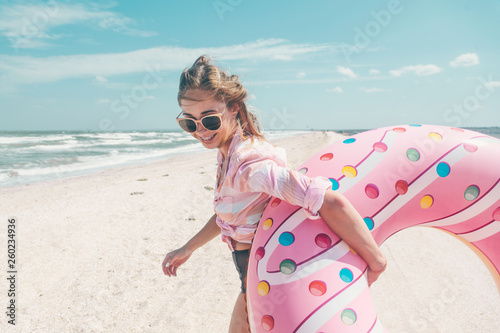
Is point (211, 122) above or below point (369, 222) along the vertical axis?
above

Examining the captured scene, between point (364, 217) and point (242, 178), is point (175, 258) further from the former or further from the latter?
point (364, 217)

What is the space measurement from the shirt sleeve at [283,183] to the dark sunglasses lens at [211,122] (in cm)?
24

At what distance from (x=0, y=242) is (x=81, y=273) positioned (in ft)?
5.15

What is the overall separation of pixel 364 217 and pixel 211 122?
2.54 feet

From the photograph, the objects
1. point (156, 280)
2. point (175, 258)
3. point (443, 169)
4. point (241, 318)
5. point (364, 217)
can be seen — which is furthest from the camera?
point (156, 280)

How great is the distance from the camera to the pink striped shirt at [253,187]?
1353mm

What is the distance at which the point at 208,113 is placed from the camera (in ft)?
5.23

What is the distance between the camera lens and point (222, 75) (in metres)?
1.65

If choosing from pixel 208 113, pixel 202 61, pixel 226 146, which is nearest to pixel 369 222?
pixel 226 146

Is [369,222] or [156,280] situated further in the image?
[156,280]

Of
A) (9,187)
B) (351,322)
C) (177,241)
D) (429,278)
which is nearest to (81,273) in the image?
(177,241)

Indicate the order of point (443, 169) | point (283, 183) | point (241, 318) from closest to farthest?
point (283, 183), point (443, 169), point (241, 318)

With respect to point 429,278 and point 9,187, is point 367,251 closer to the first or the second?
point 429,278

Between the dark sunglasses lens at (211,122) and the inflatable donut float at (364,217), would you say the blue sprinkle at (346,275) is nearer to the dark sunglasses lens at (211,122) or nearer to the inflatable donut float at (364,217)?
the inflatable donut float at (364,217)
